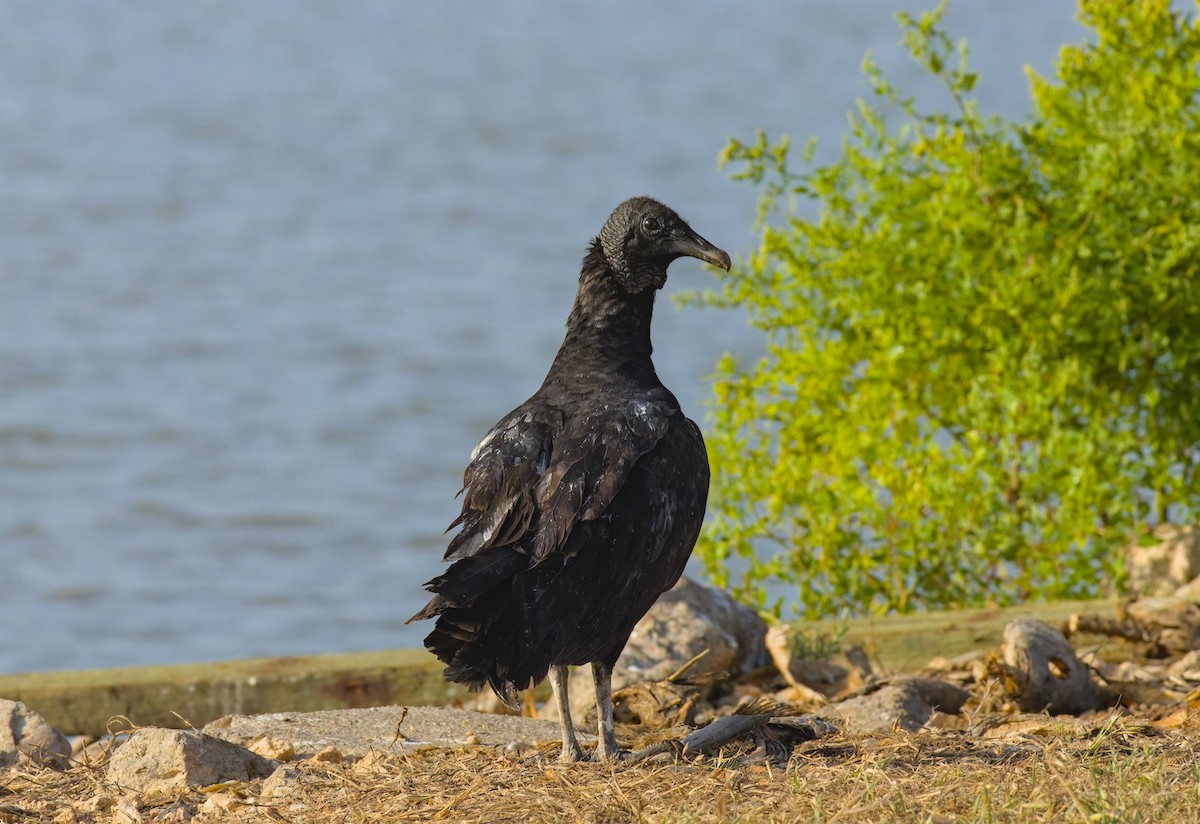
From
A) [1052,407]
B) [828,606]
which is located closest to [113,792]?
[828,606]

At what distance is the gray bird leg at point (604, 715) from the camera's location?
5.12 m

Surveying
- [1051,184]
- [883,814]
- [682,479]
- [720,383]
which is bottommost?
[883,814]

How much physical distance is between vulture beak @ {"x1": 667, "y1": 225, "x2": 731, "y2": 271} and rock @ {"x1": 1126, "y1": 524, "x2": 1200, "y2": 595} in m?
3.63

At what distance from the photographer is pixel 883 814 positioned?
4.27m

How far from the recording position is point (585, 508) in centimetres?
492

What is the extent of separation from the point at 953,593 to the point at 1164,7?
3.18 metres

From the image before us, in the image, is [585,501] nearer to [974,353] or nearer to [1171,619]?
[1171,619]

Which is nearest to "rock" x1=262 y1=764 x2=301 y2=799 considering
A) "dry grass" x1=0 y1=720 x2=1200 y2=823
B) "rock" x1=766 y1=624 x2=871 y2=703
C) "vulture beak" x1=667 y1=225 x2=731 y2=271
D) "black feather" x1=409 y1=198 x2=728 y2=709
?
"dry grass" x1=0 y1=720 x2=1200 y2=823

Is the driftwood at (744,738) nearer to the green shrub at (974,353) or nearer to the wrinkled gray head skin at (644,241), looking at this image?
the wrinkled gray head skin at (644,241)

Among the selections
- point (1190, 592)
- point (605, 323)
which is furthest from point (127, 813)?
point (1190, 592)

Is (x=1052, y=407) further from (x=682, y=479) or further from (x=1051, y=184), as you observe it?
(x=682, y=479)

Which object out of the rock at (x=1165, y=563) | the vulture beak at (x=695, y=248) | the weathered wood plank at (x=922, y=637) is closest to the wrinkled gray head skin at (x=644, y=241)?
the vulture beak at (x=695, y=248)

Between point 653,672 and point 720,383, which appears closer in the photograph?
point 653,672

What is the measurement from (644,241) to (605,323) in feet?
0.96
